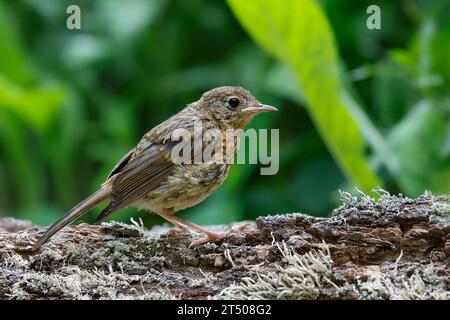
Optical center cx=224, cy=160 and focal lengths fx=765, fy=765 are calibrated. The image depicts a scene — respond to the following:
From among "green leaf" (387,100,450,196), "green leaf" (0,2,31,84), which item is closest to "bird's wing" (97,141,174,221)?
"green leaf" (387,100,450,196)

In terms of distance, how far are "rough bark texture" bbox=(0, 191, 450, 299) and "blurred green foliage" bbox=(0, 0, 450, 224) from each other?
Result: 1.44 metres

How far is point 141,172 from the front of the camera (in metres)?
3.99

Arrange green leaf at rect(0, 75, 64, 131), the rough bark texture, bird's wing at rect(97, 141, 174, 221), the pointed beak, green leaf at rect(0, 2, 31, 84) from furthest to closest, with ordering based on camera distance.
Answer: green leaf at rect(0, 2, 31, 84), green leaf at rect(0, 75, 64, 131), the pointed beak, bird's wing at rect(97, 141, 174, 221), the rough bark texture

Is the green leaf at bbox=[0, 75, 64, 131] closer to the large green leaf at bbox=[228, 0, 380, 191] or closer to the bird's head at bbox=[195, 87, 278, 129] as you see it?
the large green leaf at bbox=[228, 0, 380, 191]

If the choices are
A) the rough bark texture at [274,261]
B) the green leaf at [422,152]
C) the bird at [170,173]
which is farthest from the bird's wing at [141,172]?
the green leaf at [422,152]

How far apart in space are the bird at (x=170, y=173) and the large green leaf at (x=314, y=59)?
680 millimetres

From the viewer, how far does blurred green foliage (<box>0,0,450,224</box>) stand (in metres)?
4.97

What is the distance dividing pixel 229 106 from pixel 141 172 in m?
0.77

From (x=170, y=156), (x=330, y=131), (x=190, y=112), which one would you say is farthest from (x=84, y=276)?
(x=330, y=131)

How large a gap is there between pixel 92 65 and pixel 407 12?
8.98 feet

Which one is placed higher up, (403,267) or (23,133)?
(23,133)

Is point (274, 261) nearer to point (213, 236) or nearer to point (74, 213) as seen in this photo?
point (213, 236)
